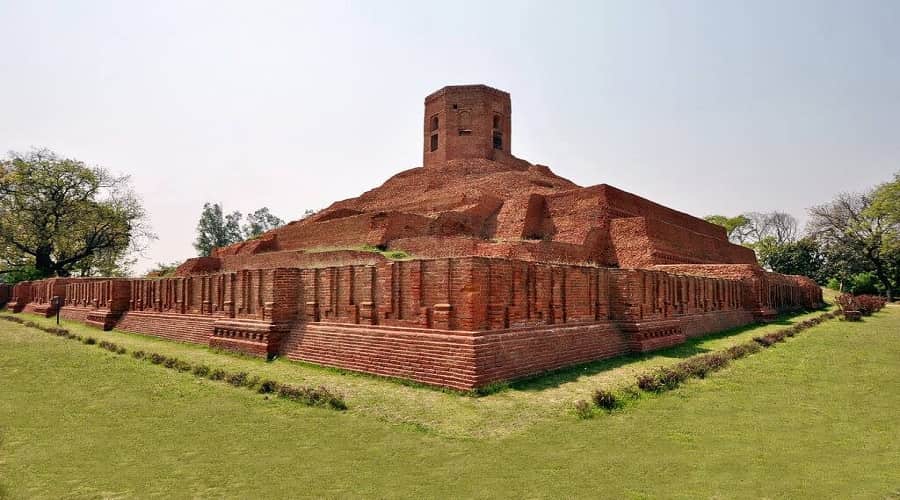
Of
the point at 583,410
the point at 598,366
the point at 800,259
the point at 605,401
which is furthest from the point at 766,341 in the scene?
the point at 800,259

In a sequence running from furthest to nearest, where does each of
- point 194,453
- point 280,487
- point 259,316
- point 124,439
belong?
point 259,316, point 124,439, point 194,453, point 280,487

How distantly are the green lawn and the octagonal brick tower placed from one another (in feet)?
87.2

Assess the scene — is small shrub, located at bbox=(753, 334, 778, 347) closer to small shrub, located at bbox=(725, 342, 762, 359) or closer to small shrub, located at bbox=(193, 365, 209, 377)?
small shrub, located at bbox=(725, 342, 762, 359)

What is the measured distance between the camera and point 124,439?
4777mm

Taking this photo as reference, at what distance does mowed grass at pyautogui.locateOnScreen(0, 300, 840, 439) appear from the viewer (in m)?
5.17

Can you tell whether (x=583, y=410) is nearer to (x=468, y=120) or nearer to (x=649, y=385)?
(x=649, y=385)

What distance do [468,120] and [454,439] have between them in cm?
3032

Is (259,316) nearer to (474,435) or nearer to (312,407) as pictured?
(312,407)

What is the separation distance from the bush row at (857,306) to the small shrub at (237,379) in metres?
19.6

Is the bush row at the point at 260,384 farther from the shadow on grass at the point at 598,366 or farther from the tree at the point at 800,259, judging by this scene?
the tree at the point at 800,259

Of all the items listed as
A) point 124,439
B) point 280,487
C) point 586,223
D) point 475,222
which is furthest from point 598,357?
point 475,222

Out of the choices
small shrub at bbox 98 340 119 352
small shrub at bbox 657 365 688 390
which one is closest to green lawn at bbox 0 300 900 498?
small shrub at bbox 657 365 688 390

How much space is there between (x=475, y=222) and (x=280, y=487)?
19.2 m

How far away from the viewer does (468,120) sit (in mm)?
33156
